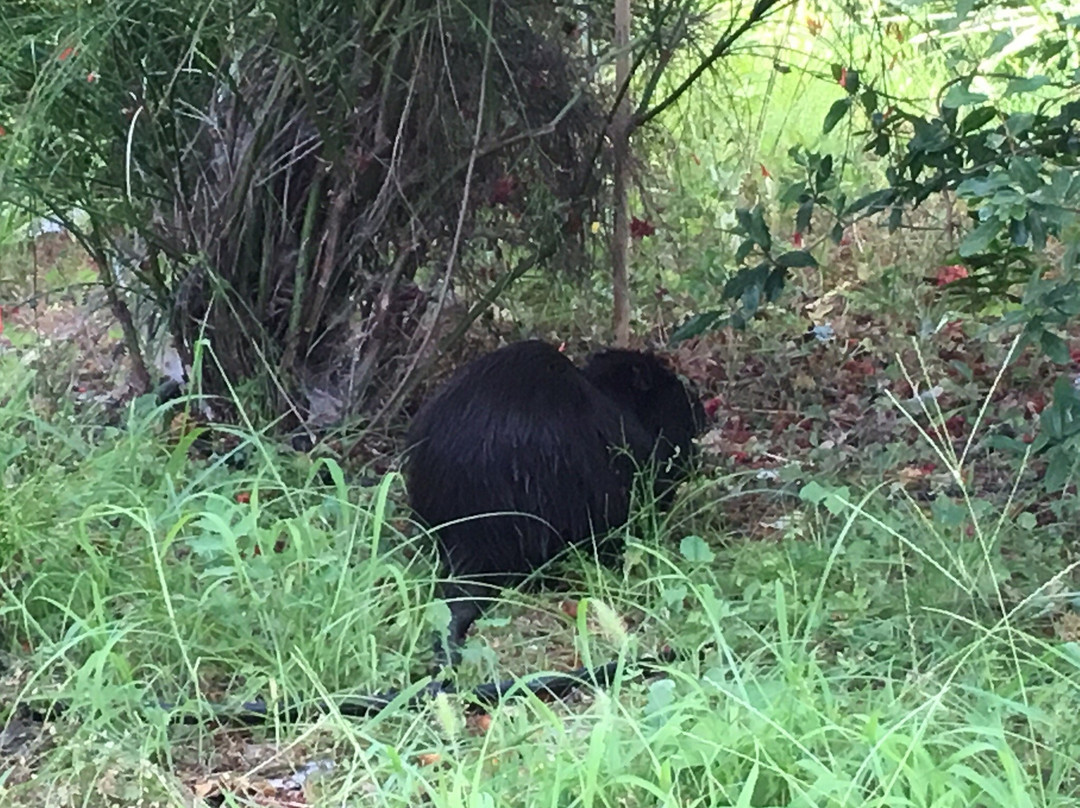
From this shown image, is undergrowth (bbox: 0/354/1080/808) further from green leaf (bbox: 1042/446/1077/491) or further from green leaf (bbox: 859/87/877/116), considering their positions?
green leaf (bbox: 859/87/877/116)

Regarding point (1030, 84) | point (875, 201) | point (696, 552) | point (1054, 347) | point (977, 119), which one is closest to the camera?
point (1030, 84)

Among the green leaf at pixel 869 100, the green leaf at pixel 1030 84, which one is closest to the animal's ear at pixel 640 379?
the green leaf at pixel 869 100

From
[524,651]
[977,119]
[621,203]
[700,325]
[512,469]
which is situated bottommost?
[524,651]

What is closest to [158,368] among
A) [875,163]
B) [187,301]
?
[187,301]

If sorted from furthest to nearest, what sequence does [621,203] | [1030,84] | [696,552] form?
[621,203] < [696,552] < [1030,84]

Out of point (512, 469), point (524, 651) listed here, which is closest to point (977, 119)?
point (512, 469)

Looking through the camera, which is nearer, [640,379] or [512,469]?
[512,469]

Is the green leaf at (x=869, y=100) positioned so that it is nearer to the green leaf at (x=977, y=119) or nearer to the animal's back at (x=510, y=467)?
the green leaf at (x=977, y=119)

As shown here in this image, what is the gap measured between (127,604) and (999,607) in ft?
5.27

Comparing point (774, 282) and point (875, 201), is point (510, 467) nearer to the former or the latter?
point (774, 282)

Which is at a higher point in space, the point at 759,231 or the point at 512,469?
the point at 759,231

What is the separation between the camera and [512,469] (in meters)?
2.59

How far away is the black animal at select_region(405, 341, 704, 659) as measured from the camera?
8.49 ft

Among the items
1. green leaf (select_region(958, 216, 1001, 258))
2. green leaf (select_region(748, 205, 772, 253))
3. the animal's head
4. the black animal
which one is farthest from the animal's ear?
green leaf (select_region(958, 216, 1001, 258))
